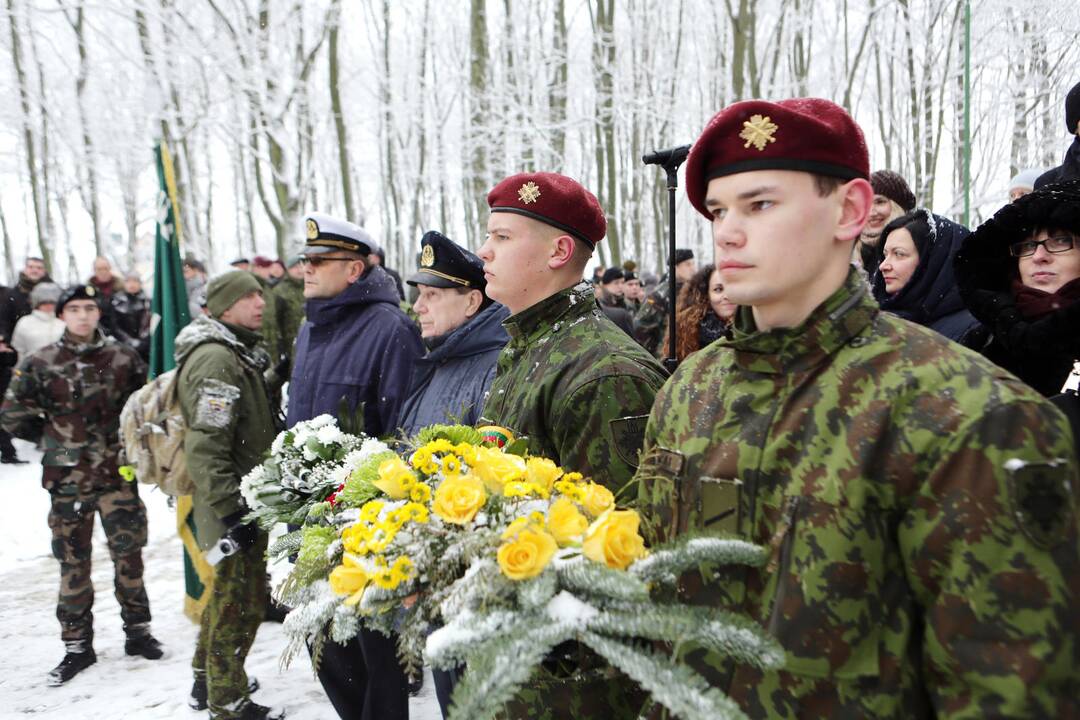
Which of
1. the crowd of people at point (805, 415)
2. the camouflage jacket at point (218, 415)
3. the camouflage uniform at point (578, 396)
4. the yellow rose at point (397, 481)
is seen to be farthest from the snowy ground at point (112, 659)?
the yellow rose at point (397, 481)

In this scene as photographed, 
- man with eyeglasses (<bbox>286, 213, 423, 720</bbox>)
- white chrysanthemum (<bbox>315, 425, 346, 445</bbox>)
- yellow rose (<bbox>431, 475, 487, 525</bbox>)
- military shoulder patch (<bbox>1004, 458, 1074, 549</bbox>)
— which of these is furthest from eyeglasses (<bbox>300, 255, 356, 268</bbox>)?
military shoulder patch (<bbox>1004, 458, 1074, 549</bbox>)

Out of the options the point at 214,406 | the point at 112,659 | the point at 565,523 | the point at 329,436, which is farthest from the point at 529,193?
the point at 112,659

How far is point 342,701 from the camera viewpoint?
3438mm

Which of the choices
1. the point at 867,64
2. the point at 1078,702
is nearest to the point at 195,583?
the point at 1078,702

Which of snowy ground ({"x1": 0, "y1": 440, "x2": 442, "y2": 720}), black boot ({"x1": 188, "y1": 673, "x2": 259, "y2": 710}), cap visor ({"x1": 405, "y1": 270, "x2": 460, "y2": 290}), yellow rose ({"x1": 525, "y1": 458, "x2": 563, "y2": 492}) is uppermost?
cap visor ({"x1": 405, "y1": 270, "x2": 460, "y2": 290})

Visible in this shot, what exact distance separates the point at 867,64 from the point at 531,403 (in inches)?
843

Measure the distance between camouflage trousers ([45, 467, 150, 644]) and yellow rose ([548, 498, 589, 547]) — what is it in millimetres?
4610

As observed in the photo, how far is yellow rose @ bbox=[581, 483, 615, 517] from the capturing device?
1529mm

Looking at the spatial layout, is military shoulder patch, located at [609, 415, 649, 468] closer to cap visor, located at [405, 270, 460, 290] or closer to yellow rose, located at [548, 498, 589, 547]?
yellow rose, located at [548, 498, 589, 547]

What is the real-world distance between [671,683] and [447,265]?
2632 mm

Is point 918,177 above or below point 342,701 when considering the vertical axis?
above

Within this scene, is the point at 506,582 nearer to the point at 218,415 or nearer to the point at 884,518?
the point at 884,518

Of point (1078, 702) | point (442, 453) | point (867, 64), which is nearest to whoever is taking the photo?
point (1078, 702)

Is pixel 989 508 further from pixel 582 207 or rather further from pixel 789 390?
pixel 582 207
